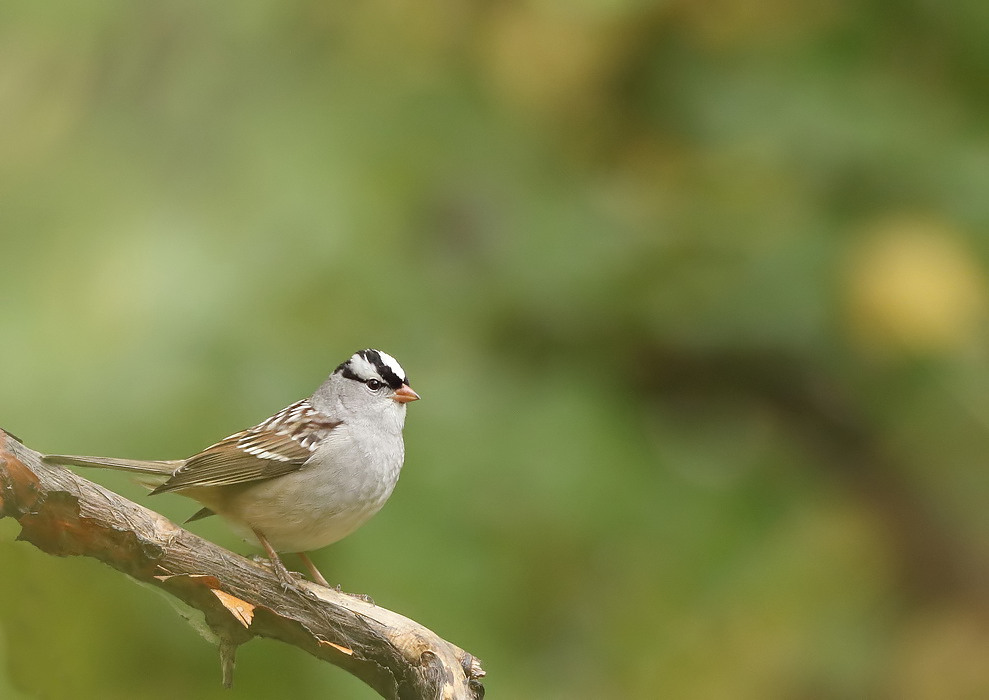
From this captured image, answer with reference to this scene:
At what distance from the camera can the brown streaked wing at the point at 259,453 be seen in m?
1.40

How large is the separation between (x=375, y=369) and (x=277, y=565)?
523 millimetres

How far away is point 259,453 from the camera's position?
5.09 feet

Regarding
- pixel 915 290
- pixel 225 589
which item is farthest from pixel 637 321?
pixel 225 589

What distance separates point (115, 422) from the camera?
83.0 inches

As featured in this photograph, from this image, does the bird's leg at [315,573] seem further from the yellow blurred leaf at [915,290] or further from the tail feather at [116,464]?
the yellow blurred leaf at [915,290]

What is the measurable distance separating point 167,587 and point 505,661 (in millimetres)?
1535

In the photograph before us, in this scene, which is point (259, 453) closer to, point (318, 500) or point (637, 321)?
point (318, 500)

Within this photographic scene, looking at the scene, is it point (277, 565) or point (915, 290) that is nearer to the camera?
point (277, 565)

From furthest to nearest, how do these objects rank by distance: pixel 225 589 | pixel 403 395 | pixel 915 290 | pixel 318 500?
1. pixel 915 290
2. pixel 403 395
3. pixel 318 500
4. pixel 225 589

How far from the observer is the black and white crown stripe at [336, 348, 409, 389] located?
5.54 ft

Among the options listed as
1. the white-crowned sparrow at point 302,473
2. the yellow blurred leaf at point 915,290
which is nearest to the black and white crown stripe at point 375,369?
the white-crowned sparrow at point 302,473

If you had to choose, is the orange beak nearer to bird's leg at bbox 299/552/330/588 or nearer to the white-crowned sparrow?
the white-crowned sparrow

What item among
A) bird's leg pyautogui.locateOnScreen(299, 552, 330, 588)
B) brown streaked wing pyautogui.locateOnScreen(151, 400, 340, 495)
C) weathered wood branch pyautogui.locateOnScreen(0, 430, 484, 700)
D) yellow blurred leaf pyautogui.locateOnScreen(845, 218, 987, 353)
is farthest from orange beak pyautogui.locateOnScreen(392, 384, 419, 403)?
yellow blurred leaf pyautogui.locateOnScreen(845, 218, 987, 353)

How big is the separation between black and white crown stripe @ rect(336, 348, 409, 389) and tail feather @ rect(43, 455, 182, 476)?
0.38 m
